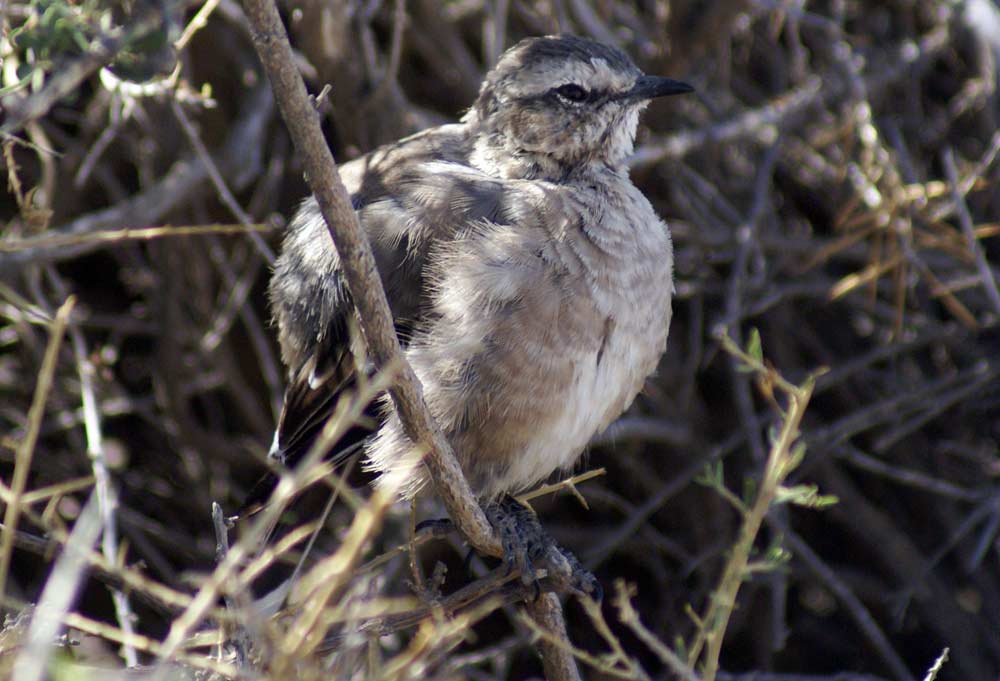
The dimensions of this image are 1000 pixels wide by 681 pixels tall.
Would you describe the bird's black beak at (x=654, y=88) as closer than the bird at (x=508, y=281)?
No

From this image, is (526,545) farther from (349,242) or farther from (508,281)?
(349,242)

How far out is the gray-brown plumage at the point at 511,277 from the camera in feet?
11.2

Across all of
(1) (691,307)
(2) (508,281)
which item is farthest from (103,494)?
(1) (691,307)

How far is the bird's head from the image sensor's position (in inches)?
156

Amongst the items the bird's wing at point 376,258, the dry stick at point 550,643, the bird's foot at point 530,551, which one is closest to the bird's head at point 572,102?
the bird's wing at point 376,258

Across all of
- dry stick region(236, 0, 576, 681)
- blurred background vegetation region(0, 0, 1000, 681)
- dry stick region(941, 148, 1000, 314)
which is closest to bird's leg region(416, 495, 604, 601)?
dry stick region(236, 0, 576, 681)

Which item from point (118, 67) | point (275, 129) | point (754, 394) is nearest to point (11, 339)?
point (275, 129)

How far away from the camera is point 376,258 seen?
3506 millimetres

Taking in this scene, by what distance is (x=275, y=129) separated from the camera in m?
5.18

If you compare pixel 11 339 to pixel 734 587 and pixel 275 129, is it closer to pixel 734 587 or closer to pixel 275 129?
pixel 275 129

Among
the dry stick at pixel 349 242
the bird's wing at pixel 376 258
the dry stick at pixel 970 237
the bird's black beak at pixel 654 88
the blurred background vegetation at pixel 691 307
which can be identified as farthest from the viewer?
the blurred background vegetation at pixel 691 307

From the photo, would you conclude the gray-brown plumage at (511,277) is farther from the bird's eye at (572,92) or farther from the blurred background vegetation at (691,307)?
the blurred background vegetation at (691,307)

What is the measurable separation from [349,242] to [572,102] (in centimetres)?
173

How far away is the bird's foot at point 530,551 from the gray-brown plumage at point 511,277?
0.32 feet
